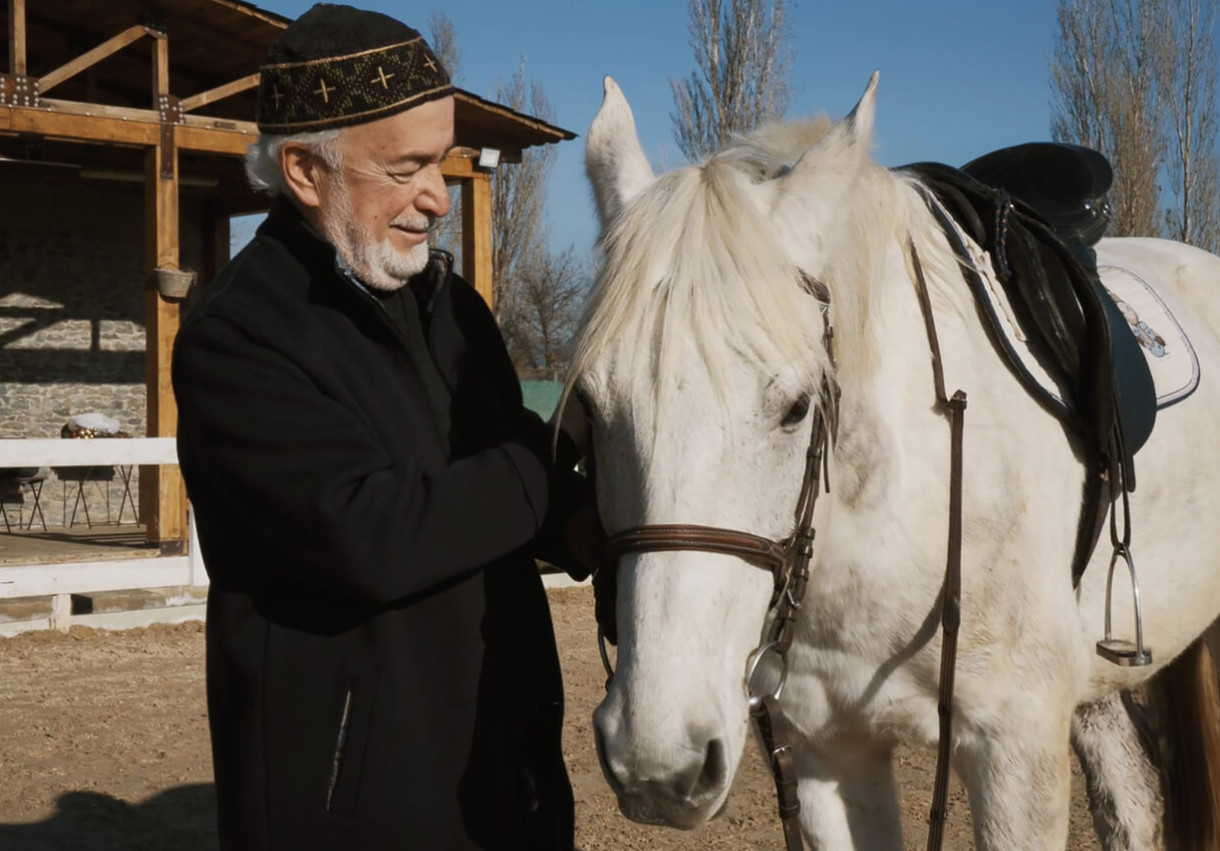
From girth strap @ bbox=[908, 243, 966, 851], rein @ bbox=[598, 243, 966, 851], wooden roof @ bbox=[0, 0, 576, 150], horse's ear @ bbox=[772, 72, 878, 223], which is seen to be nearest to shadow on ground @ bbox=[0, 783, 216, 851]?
rein @ bbox=[598, 243, 966, 851]

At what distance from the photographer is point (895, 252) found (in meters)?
2.22

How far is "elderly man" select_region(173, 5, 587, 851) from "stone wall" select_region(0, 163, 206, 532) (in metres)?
12.4

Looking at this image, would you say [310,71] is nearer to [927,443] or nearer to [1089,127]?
[927,443]

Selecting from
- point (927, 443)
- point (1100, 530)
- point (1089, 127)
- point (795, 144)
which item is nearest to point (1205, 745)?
point (1100, 530)

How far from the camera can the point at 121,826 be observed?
4.17 metres

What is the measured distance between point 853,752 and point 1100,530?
0.66 metres

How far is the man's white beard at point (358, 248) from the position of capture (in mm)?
1867

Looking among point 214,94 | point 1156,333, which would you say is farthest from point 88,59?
point 1156,333

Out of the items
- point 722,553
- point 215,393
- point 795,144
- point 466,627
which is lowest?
point 466,627

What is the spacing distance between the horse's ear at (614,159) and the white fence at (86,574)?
6585mm

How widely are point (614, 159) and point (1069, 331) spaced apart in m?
0.96

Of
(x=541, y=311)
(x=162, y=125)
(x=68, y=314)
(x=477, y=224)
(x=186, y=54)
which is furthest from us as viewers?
(x=541, y=311)

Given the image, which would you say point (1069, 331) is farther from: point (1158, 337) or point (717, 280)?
point (717, 280)

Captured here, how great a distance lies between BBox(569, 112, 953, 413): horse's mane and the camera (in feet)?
5.55
